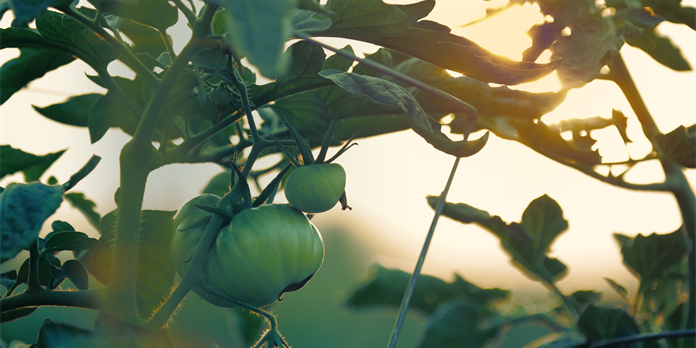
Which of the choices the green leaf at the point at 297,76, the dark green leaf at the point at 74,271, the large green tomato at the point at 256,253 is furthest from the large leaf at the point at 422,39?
the dark green leaf at the point at 74,271

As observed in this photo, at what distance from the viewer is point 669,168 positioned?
465 millimetres

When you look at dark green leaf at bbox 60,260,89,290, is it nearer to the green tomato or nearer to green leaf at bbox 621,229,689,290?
the green tomato

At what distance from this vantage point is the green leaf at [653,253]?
47cm

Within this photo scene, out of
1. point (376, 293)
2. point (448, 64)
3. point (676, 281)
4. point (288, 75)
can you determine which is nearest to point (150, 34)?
point (288, 75)

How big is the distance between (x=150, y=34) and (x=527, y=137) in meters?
0.38

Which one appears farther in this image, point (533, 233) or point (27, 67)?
point (533, 233)

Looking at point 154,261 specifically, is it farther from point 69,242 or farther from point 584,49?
point 584,49

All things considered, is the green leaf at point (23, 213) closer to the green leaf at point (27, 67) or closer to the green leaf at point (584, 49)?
the green leaf at point (27, 67)

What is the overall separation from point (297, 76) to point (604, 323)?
0.37 meters

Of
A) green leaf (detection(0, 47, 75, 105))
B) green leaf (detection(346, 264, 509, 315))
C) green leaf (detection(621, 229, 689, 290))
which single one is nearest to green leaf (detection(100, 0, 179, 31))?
green leaf (detection(0, 47, 75, 105))

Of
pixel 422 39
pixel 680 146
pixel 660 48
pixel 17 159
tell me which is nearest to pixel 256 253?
pixel 422 39

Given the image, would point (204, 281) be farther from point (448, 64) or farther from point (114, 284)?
point (448, 64)

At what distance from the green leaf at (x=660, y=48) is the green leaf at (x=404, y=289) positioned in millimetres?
365

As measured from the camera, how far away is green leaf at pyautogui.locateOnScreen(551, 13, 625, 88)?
299 mm
